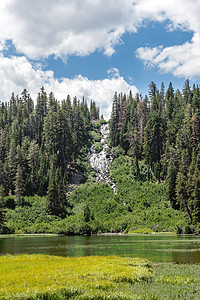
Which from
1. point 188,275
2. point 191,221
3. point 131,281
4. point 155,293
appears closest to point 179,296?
point 155,293

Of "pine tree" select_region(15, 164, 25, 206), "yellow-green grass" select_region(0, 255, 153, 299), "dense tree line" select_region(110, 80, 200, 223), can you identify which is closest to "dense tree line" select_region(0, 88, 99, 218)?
"pine tree" select_region(15, 164, 25, 206)

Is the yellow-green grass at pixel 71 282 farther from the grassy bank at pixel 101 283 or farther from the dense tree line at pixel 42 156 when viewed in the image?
the dense tree line at pixel 42 156

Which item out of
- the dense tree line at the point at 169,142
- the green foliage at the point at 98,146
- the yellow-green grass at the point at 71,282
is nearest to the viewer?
the yellow-green grass at the point at 71,282

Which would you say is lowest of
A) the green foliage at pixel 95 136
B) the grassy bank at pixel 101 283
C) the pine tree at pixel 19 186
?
the grassy bank at pixel 101 283

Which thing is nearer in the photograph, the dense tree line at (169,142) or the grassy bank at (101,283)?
the grassy bank at (101,283)

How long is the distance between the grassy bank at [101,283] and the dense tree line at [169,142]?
143 ft

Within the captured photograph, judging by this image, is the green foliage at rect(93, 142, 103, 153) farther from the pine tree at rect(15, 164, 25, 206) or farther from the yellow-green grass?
the yellow-green grass

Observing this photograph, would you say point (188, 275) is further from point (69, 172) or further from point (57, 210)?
point (69, 172)

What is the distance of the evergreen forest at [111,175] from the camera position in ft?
220

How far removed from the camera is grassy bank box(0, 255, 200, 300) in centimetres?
1335

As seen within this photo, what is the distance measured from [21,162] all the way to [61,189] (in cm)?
2146

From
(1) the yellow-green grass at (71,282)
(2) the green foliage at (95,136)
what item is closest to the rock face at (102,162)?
(2) the green foliage at (95,136)

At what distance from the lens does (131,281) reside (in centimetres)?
1748

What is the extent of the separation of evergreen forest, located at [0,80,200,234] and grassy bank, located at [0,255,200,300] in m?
41.6
